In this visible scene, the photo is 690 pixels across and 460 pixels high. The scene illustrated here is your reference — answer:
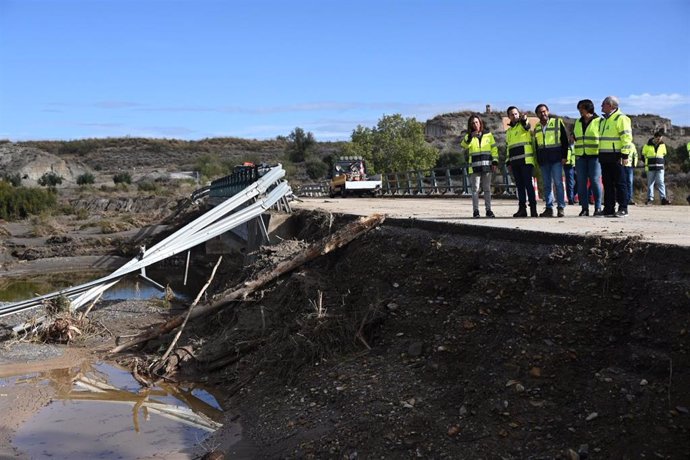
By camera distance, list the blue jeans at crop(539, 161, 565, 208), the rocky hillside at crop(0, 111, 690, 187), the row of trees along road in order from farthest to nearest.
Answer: the rocky hillside at crop(0, 111, 690, 187), the row of trees along road, the blue jeans at crop(539, 161, 565, 208)

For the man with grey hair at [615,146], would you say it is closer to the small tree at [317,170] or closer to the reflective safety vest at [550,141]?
the reflective safety vest at [550,141]

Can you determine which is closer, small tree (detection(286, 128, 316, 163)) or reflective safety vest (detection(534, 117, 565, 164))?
reflective safety vest (detection(534, 117, 565, 164))

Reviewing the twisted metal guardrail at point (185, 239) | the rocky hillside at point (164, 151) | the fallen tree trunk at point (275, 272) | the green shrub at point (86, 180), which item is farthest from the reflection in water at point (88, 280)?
the green shrub at point (86, 180)

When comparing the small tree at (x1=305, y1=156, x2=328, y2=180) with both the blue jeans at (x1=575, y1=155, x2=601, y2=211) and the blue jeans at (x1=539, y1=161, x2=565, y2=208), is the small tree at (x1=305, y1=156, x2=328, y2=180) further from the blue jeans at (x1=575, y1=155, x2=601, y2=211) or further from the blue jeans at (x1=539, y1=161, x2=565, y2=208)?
the blue jeans at (x1=539, y1=161, x2=565, y2=208)

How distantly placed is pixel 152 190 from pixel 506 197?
173ft

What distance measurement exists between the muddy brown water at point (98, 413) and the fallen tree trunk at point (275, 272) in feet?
2.96

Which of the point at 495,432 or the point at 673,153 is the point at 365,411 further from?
the point at 673,153

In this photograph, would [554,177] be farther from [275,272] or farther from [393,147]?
[393,147]

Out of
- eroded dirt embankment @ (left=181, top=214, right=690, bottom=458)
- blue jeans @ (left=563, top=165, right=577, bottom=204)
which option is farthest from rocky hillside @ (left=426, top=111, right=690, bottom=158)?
eroded dirt embankment @ (left=181, top=214, right=690, bottom=458)

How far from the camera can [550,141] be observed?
1279 centimetres

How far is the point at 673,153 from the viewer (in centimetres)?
4959

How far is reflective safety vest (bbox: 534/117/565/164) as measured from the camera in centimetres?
1276

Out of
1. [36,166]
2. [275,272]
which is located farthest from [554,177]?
[36,166]

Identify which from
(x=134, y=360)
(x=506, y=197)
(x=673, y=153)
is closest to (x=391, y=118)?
(x=673, y=153)
